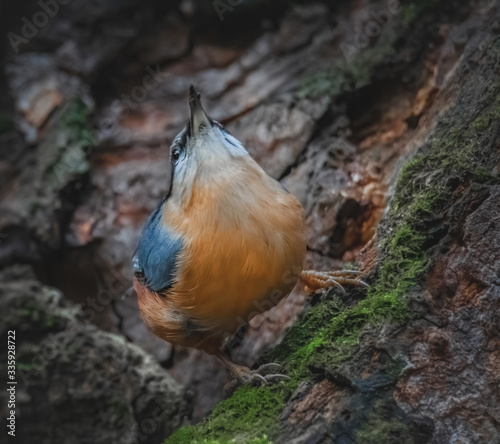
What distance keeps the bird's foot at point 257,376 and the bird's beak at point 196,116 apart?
4.29ft

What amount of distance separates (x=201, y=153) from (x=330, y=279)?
980 millimetres

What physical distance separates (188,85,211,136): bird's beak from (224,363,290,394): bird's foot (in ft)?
4.29

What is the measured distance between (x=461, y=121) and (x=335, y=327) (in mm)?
1339

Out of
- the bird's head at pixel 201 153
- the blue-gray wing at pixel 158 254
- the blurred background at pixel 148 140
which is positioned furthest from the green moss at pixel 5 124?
the bird's head at pixel 201 153

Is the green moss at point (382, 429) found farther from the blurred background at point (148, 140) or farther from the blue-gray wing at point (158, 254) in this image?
the blurred background at point (148, 140)

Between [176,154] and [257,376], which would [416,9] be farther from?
[257,376]

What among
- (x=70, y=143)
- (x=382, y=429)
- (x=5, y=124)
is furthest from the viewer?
(x=5, y=124)

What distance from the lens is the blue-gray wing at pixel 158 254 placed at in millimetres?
3082

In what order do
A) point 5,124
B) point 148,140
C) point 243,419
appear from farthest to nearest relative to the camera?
point 5,124 → point 148,140 → point 243,419

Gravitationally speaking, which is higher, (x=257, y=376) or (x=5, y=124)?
(x=5, y=124)

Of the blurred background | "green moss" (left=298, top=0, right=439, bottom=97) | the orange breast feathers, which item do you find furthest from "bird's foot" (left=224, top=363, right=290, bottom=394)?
"green moss" (left=298, top=0, right=439, bottom=97)

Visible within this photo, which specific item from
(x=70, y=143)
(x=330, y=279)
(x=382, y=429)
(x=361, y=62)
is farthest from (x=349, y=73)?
(x=382, y=429)

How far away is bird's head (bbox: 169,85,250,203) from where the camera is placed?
3.05m

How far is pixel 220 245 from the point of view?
2.88 metres
